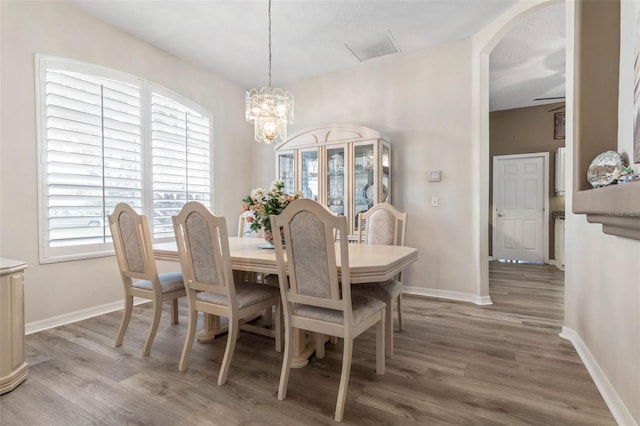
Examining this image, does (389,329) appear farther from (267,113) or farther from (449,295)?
(267,113)

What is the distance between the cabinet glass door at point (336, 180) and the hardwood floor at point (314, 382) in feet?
5.69

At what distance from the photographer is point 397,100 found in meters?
3.85

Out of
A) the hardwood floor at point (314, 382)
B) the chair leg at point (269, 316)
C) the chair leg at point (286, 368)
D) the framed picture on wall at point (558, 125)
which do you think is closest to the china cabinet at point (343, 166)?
the chair leg at point (269, 316)

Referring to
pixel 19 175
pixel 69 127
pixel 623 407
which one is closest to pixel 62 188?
pixel 19 175

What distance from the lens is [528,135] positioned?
5.71 meters

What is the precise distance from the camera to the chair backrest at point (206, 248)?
6.16ft

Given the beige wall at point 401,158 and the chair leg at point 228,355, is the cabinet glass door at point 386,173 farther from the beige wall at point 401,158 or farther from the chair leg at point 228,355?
the chair leg at point 228,355

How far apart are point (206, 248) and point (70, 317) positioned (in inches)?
77.8

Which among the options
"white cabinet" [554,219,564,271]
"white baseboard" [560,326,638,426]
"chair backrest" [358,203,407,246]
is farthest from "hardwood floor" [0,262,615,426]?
"white cabinet" [554,219,564,271]

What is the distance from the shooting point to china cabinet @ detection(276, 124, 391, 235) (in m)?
3.60

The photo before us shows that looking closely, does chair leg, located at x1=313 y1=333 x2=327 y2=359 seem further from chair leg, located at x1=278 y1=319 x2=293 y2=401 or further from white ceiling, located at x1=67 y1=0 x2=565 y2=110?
white ceiling, located at x1=67 y1=0 x2=565 y2=110

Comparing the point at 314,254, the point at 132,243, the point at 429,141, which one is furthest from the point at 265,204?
the point at 429,141

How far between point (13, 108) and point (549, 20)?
4.96 m

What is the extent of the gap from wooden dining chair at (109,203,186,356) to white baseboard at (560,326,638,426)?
2719mm
